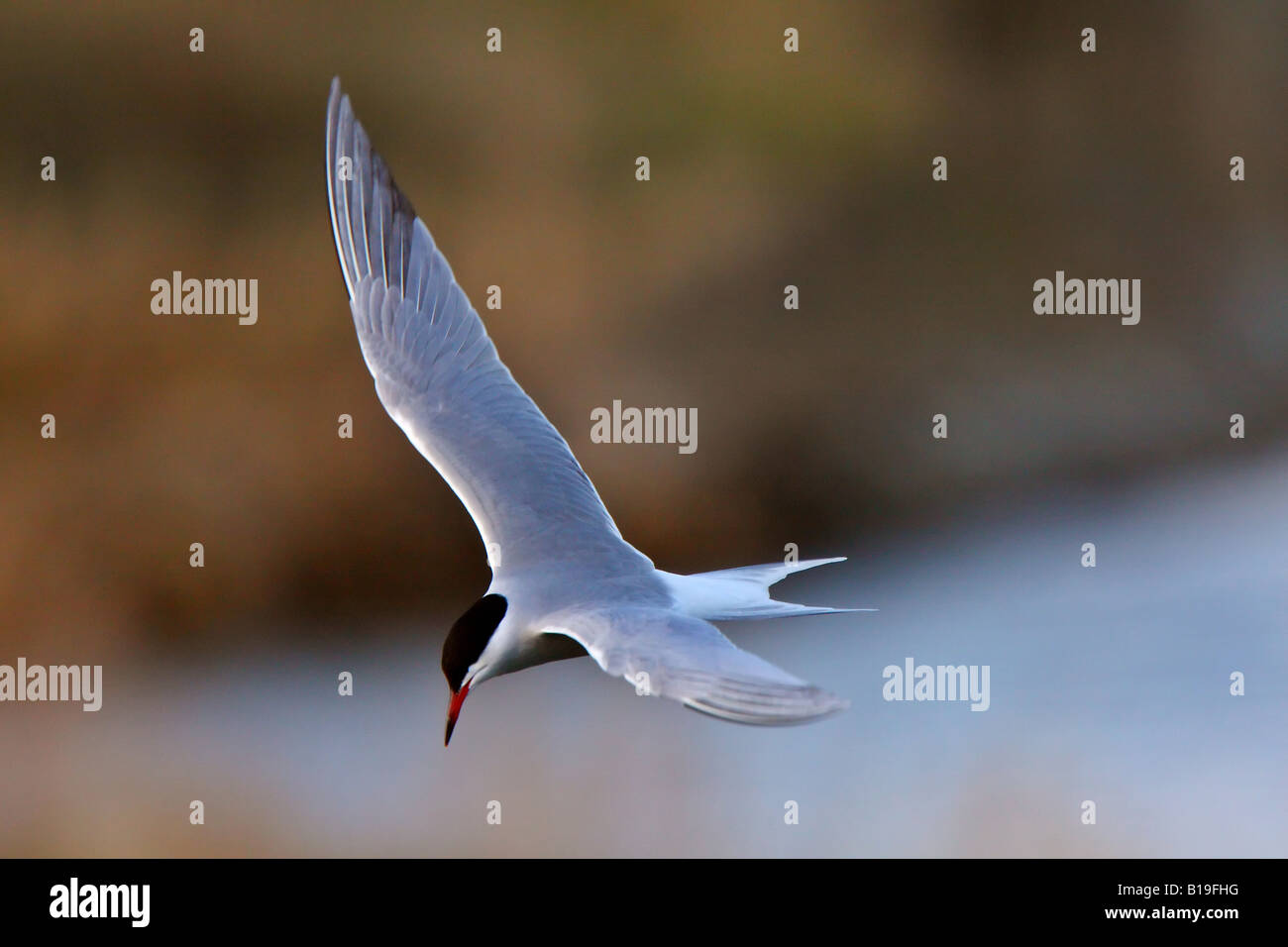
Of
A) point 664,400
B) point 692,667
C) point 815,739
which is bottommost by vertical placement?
point 815,739

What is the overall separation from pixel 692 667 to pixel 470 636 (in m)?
0.82

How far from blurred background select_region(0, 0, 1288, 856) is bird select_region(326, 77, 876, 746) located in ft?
10.4

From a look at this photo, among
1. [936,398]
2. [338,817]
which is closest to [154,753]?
[338,817]

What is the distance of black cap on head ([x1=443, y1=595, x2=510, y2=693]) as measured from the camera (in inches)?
131

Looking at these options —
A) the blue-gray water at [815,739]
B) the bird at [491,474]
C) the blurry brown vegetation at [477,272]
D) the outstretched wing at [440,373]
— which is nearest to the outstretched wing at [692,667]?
the bird at [491,474]

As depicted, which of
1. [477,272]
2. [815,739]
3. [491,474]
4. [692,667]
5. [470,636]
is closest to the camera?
[692,667]

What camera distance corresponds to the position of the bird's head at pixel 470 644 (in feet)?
10.9

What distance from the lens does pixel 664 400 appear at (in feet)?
24.9

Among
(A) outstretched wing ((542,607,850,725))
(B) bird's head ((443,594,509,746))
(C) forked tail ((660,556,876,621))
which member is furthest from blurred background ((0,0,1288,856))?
(A) outstretched wing ((542,607,850,725))

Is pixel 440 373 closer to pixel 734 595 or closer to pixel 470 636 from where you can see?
pixel 470 636

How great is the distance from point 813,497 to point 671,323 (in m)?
1.28

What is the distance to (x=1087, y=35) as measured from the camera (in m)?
8.52

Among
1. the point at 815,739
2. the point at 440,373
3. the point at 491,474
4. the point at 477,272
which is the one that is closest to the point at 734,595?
the point at 491,474

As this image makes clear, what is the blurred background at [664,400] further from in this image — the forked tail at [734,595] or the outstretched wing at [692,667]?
the outstretched wing at [692,667]
